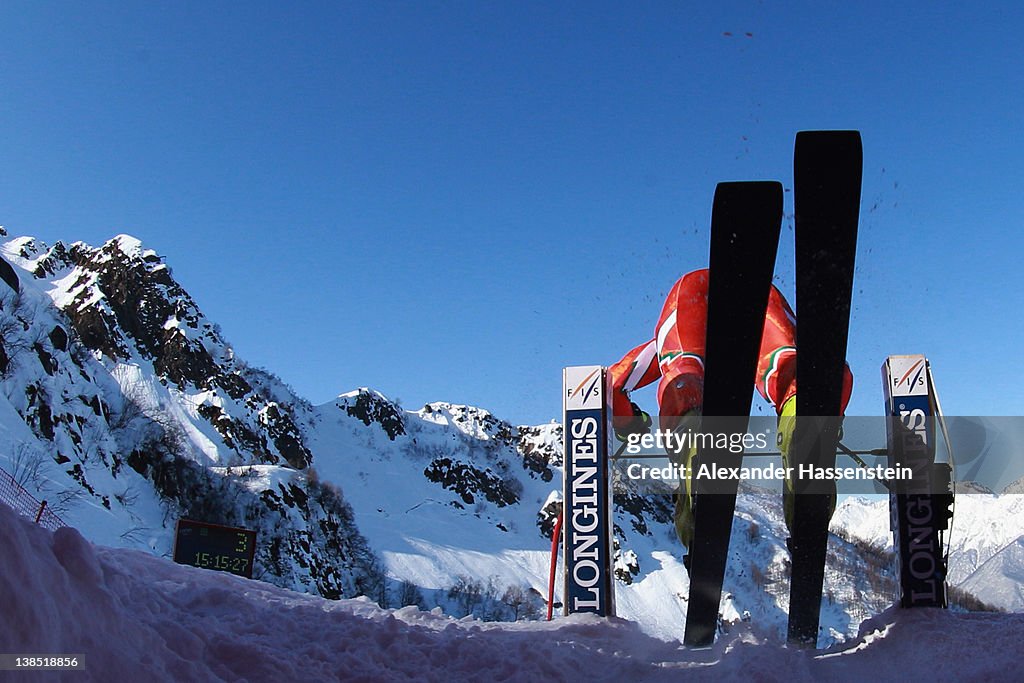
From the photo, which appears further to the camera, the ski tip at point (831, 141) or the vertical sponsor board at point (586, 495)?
the vertical sponsor board at point (586, 495)

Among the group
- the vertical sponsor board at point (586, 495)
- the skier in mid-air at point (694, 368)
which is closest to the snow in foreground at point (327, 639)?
the vertical sponsor board at point (586, 495)

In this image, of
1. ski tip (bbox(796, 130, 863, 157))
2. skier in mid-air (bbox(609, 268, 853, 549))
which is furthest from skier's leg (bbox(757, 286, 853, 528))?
ski tip (bbox(796, 130, 863, 157))

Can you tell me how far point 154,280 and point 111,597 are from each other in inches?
3147

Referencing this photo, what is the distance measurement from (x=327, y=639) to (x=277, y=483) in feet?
139

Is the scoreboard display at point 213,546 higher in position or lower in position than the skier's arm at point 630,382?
lower

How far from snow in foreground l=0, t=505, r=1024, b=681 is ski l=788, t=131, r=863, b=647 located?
657 mm

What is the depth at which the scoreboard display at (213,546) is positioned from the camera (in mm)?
9938

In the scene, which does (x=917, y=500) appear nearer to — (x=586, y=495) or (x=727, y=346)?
(x=727, y=346)

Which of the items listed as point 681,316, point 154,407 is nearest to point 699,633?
point 681,316

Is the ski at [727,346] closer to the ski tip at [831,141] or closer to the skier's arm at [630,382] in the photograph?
the ski tip at [831,141]

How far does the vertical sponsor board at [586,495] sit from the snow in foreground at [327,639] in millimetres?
432

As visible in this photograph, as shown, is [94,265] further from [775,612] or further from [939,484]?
[939,484]

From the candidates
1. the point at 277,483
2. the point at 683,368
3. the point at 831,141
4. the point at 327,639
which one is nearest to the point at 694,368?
the point at 683,368

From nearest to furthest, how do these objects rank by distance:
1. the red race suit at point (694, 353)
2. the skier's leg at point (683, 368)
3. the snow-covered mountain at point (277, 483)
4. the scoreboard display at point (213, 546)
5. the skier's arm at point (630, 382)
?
the red race suit at point (694, 353), the skier's leg at point (683, 368), the skier's arm at point (630, 382), the scoreboard display at point (213, 546), the snow-covered mountain at point (277, 483)
